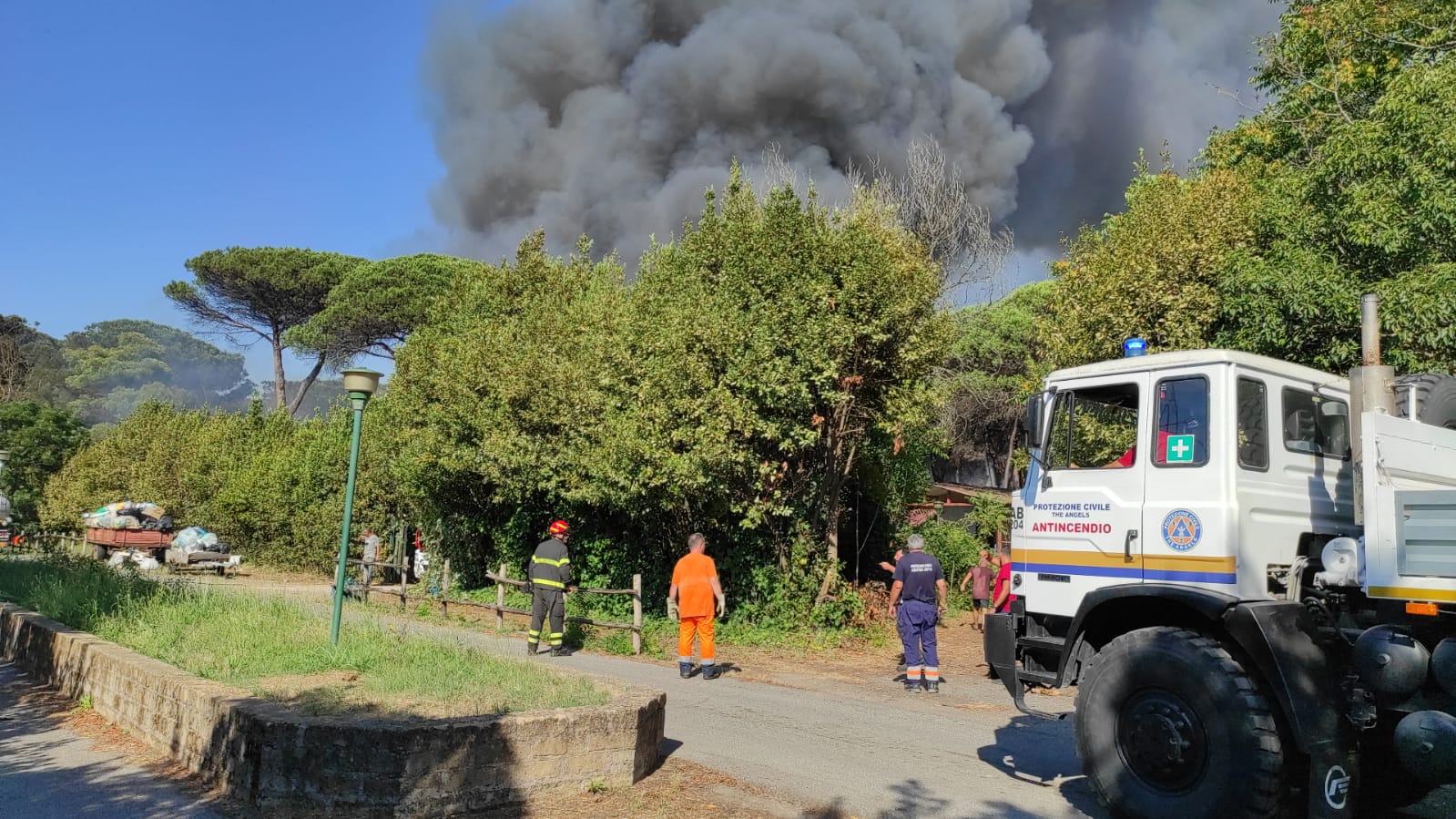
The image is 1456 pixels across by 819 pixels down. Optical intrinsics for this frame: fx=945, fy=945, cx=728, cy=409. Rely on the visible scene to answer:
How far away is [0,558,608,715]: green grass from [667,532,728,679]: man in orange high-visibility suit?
3.03m

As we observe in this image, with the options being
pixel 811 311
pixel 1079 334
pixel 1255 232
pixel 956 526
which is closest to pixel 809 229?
pixel 811 311

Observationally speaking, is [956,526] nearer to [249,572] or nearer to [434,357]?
[434,357]

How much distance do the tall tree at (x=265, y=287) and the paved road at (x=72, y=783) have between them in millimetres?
41552

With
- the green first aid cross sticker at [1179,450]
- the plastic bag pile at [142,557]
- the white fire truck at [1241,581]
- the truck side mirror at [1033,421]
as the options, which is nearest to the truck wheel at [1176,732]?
the white fire truck at [1241,581]

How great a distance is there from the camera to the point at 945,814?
5531 mm

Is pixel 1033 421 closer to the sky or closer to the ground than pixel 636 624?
closer to the sky

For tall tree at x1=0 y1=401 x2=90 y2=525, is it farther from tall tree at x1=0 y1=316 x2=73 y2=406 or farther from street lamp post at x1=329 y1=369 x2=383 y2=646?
street lamp post at x1=329 y1=369 x2=383 y2=646

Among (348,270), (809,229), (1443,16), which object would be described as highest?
(348,270)

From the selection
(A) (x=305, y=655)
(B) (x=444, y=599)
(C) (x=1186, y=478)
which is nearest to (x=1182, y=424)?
(C) (x=1186, y=478)

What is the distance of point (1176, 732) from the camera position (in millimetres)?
5102

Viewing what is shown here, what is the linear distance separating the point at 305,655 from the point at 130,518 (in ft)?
76.2

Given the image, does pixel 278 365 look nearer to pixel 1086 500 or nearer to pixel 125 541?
pixel 125 541

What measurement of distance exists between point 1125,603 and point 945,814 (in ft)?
5.51

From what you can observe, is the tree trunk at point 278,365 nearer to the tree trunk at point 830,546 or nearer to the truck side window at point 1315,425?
the tree trunk at point 830,546
